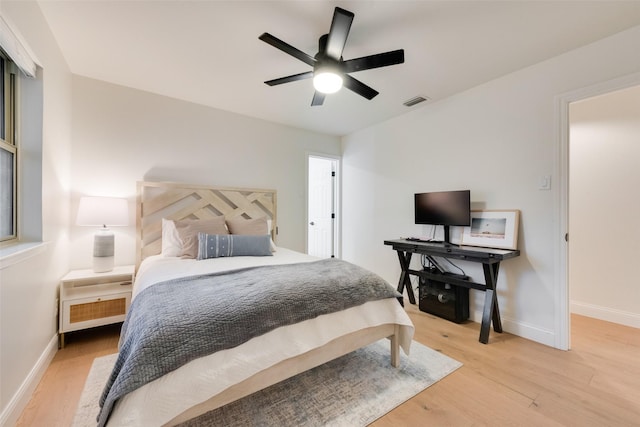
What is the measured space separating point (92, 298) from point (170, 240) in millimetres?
767

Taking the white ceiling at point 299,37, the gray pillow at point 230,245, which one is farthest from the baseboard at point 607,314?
the gray pillow at point 230,245

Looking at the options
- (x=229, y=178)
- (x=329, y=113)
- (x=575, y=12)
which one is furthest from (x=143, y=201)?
(x=575, y=12)

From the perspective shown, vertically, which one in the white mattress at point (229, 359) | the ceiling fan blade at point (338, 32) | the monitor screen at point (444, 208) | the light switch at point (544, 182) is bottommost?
the white mattress at point (229, 359)

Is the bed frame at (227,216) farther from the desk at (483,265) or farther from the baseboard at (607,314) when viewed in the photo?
the baseboard at (607,314)

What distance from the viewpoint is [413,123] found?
3.43m

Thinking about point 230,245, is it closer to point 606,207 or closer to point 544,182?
point 544,182

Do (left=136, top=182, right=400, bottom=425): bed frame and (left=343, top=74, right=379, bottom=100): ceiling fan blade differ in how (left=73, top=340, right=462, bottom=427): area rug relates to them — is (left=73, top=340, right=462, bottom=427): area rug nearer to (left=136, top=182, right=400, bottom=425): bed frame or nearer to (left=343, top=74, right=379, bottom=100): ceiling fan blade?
(left=136, top=182, right=400, bottom=425): bed frame

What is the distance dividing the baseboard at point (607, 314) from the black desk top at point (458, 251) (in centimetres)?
141

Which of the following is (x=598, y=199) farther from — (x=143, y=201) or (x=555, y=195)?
(x=143, y=201)

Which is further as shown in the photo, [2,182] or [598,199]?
[598,199]

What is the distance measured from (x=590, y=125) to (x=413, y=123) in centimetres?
192

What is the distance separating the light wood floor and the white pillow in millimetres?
889

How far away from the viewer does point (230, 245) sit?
2.58 metres

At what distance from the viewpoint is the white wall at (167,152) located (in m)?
2.64
